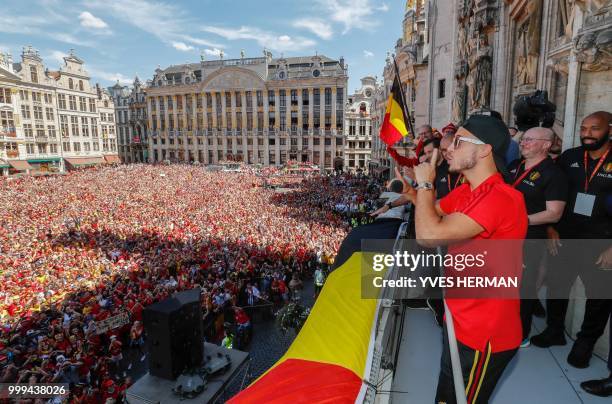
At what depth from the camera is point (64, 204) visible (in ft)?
84.4

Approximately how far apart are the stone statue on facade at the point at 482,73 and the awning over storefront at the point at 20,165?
201 ft

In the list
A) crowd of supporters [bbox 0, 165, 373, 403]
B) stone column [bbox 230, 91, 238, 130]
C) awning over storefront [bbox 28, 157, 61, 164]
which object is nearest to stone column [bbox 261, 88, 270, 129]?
stone column [bbox 230, 91, 238, 130]

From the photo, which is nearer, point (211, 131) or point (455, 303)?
point (455, 303)

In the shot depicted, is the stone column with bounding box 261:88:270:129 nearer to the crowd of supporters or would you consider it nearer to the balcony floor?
the crowd of supporters

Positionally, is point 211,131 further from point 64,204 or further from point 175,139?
point 64,204

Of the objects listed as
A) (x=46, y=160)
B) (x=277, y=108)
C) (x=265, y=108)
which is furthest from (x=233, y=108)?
(x=46, y=160)

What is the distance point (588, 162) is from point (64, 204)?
98.8 feet

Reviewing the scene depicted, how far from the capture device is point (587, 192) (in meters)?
3.64

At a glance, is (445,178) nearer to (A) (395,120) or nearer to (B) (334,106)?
(A) (395,120)

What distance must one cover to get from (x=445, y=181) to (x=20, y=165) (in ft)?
211

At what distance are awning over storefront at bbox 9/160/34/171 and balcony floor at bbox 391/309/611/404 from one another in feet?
209

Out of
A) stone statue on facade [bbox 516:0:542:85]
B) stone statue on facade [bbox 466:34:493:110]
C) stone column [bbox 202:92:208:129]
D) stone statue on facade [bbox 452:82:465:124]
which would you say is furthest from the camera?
stone column [bbox 202:92:208:129]

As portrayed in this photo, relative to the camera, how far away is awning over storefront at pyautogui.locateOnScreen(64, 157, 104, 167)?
196 ft

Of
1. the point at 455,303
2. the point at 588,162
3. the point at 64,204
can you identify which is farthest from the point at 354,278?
the point at 64,204
